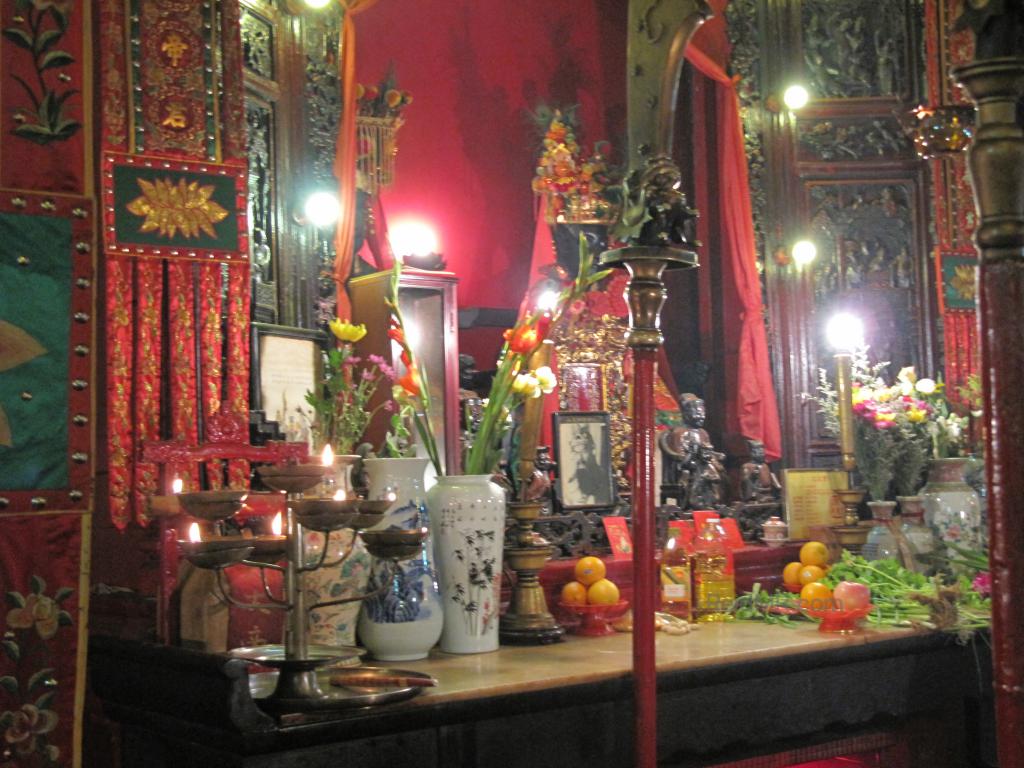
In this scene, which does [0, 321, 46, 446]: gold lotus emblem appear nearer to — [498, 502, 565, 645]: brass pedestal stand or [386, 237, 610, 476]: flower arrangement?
[386, 237, 610, 476]: flower arrangement

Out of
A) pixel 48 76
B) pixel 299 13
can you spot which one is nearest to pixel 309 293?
pixel 299 13

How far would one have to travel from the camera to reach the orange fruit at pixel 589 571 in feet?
10.2

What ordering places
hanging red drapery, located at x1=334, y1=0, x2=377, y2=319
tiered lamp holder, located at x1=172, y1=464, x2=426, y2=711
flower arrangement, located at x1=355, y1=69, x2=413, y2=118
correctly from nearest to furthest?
1. tiered lamp holder, located at x1=172, y1=464, x2=426, y2=711
2. hanging red drapery, located at x1=334, y1=0, x2=377, y2=319
3. flower arrangement, located at x1=355, y1=69, x2=413, y2=118

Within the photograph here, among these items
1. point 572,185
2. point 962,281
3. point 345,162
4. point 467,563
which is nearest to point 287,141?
point 345,162

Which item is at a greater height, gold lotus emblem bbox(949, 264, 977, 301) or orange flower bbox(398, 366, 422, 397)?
gold lotus emblem bbox(949, 264, 977, 301)

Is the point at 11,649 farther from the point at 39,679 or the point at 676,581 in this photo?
the point at 676,581

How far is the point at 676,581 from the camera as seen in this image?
321 centimetres

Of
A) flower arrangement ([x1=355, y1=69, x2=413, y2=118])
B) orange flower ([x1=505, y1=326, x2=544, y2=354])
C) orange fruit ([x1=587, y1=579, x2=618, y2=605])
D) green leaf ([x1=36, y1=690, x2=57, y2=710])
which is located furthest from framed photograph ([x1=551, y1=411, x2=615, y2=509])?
flower arrangement ([x1=355, y1=69, x2=413, y2=118])

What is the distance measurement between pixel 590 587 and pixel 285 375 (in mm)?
1807

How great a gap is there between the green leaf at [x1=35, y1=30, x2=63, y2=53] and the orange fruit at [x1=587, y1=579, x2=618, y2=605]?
1774 millimetres

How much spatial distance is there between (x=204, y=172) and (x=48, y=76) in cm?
61

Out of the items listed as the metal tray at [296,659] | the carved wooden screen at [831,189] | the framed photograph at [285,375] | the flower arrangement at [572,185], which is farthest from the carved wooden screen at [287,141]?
the metal tray at [296,659]

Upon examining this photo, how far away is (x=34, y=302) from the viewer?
2242 mm

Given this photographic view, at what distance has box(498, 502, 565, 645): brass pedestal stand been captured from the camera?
9.44 ft
